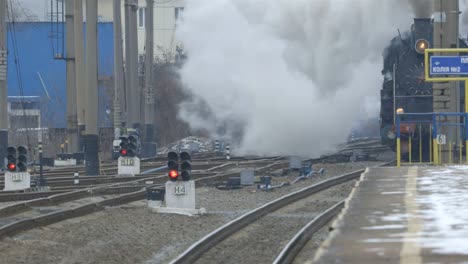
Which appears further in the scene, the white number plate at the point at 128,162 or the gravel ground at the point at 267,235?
the white number plate at the point at 128,162

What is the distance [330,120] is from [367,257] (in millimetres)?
34238

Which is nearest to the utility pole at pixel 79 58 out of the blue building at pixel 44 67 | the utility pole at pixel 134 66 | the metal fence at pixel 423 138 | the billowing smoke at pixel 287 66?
the utility pole at pixel 134 66

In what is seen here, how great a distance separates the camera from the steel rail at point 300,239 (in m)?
13.0

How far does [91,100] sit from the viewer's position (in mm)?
35094

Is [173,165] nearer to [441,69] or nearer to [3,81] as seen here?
[441,69]

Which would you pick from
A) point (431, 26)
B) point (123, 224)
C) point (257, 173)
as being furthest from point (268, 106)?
point (123, 224)

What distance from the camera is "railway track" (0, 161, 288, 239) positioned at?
659 inches

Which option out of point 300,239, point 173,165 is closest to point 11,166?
point 173,165

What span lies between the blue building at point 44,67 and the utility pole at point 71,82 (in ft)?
68.2

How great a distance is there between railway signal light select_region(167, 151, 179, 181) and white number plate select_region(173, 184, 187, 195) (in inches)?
10.9

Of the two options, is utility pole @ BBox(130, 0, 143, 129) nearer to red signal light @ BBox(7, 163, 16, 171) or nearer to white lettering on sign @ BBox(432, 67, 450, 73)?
red signal light @ BBox(7, 163, 16, 171)

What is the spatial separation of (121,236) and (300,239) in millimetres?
3468

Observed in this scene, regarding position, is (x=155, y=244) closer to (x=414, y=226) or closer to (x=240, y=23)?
(x=414, y=226)

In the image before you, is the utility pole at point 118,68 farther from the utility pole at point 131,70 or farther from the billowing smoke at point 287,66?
the billowing smoke at point 287,66
